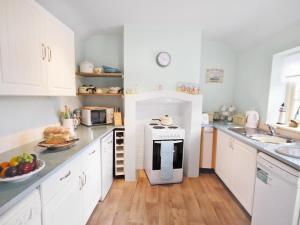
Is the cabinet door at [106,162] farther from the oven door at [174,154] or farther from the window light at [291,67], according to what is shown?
the window light at [291,67]

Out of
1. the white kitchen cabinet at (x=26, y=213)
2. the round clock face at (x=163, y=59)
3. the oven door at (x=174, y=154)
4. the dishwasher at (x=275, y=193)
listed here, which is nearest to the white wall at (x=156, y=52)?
the round clock face at (x=163, y=59)

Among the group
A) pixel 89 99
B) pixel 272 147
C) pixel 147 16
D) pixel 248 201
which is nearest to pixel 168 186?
pixel 248 201

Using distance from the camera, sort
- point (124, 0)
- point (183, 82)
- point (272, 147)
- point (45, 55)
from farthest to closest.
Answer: point (183, 82)
point (124, 0)
point (272, 147)
point (45, 55)

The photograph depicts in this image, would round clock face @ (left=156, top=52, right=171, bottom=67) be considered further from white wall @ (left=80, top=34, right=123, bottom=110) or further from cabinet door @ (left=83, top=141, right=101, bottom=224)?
A: cabinet door @ (left=83, top=141, right=101, bottom=224)

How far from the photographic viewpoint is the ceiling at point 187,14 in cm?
182

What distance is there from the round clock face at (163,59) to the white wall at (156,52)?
56 mm

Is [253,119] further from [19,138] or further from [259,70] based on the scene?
[19,138]

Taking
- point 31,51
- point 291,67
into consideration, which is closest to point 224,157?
point 291,67

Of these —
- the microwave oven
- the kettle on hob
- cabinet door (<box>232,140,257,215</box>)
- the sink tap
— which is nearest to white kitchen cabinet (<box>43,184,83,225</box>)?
the microwave oven

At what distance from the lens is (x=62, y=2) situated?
1.77 m

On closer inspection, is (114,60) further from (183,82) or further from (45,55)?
(45,55)

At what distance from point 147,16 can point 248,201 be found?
261cm

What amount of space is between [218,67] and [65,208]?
124 inches

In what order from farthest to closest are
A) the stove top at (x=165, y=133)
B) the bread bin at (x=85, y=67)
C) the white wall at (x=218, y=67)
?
the white wall at (x=218, y=67)
the bread bin at (x=85, y=67)
the stove top at (x=165, y=133)
